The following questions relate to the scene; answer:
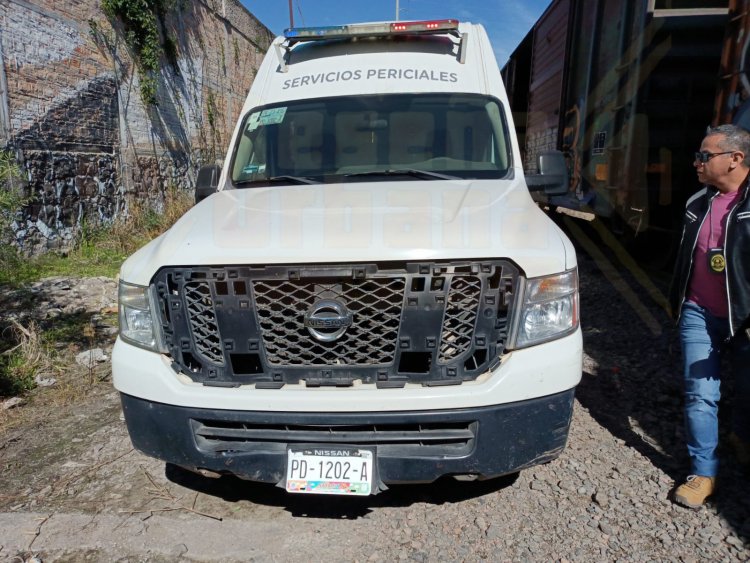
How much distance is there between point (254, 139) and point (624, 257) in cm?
602

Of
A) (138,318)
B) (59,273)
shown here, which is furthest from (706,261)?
(59,273)

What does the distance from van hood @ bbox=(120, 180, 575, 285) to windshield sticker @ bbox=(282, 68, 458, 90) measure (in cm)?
128

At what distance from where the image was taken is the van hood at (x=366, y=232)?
220cm

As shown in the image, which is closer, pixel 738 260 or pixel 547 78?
pixel 738 260

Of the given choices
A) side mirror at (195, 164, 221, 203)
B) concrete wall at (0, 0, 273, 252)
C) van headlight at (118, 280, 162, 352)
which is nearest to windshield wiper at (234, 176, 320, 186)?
side mirror at (195, 164, 221, 203)

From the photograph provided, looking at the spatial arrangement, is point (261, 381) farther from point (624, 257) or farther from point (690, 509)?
point (624, 257)

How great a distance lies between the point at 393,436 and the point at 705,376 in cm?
161

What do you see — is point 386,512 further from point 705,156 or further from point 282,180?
point 705,156

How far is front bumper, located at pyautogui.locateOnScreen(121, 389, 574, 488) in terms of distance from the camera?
7.18 feet

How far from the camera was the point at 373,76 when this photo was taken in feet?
12.7

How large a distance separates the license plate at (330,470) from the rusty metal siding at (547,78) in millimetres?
8215

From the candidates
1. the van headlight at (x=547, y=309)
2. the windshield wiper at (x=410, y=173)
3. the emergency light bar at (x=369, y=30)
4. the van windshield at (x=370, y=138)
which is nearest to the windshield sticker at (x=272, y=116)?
the van windshield at (x=370, y=138)

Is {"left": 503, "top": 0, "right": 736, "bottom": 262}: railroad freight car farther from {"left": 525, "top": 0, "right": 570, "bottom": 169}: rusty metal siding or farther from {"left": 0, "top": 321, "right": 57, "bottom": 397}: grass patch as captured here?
{"left": 0, "top": 321, "right": 57, "bottom": 397}: grass patch

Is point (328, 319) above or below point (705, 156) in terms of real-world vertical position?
below
